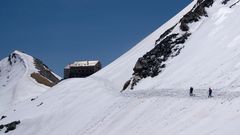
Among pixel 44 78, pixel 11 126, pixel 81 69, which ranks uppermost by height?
pixel 44 78

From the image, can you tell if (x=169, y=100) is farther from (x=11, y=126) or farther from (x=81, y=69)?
(x=81, y=69)

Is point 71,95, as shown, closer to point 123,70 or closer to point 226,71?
point 123,70

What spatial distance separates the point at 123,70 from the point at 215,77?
39.5 m

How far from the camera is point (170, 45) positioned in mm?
76312

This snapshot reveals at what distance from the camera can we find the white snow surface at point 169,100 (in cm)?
4166

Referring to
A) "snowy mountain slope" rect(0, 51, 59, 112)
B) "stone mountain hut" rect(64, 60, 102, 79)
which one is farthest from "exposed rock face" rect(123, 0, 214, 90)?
"snowy mountain slope" rect(0, 51, 59, 112)

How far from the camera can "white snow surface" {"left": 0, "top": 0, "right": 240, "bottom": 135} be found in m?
41.7

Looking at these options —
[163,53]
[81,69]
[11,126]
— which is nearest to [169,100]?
[163,53]

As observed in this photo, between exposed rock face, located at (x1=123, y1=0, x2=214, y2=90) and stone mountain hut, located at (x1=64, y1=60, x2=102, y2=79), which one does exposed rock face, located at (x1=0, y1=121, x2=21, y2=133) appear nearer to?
exposed rock face, located at (x1=123, y1=0, x2=214, y2=90)

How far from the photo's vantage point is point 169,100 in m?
51.8

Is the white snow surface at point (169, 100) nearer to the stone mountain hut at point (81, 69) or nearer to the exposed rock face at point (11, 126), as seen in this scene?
the exposed rock face at point (11, 126)

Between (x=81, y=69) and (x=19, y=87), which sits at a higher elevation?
(x=19, y=87)

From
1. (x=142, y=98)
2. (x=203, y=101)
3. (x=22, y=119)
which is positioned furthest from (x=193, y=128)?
(x=22, y=119)

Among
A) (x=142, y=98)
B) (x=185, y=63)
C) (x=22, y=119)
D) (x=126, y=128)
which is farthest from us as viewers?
(x=22, y=119)
